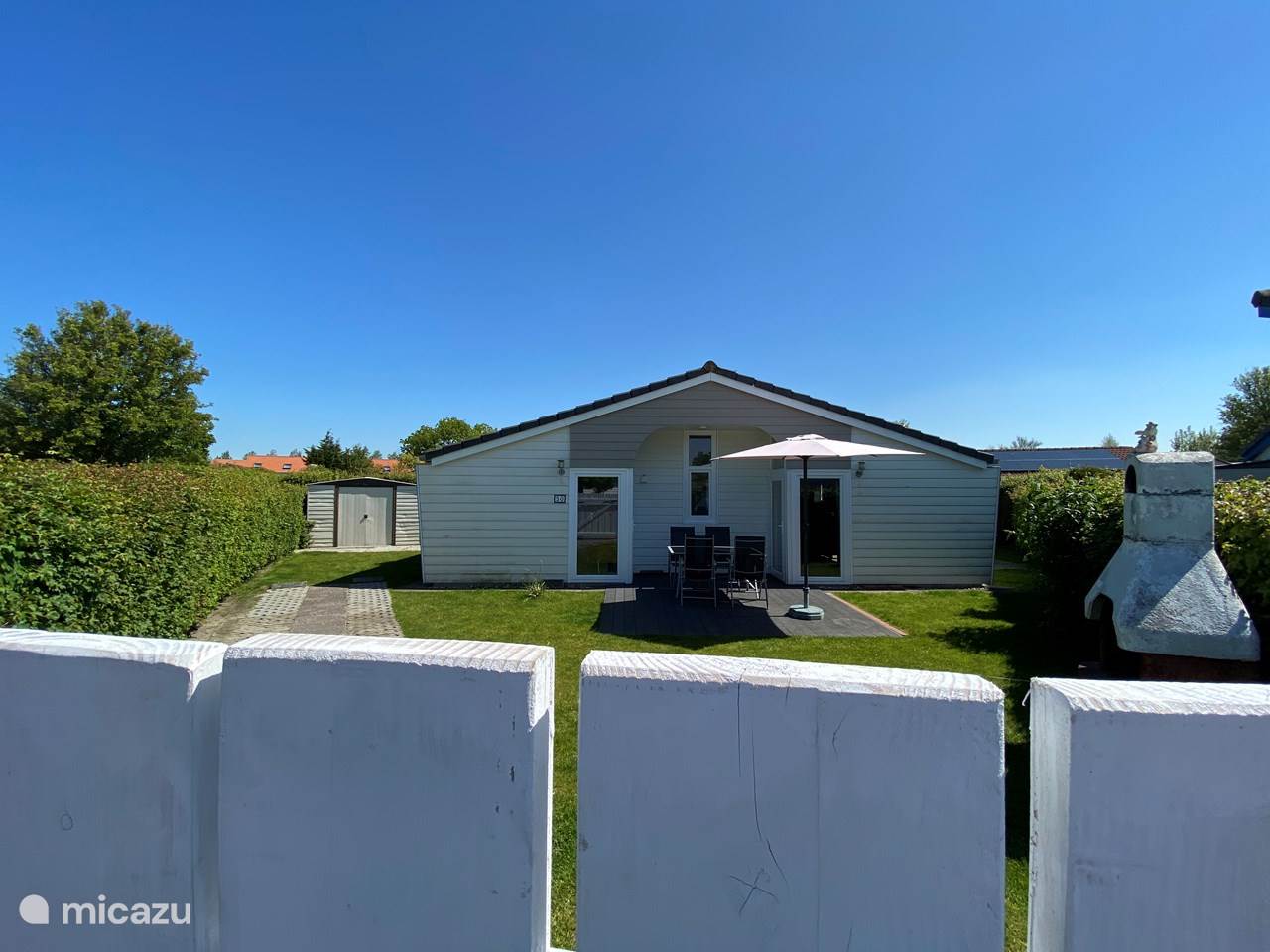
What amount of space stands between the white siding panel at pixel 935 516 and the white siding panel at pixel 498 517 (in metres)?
6.38

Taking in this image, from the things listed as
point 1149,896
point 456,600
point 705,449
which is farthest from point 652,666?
point 705,449

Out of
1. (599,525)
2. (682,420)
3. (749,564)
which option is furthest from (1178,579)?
(599,525)

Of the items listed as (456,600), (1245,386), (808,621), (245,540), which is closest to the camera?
(808,621)

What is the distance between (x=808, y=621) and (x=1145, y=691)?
8227 millimetres

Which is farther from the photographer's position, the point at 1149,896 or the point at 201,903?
the point at 201,903

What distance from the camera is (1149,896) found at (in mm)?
878

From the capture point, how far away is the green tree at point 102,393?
27.8m

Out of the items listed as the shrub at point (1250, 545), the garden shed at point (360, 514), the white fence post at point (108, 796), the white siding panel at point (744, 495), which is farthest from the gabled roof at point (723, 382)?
the white fence post at point (108, 796)

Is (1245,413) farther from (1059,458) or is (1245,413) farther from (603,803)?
(603,803)

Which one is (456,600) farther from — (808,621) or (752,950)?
(752,950)

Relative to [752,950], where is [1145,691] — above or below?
above

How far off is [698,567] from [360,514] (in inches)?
591

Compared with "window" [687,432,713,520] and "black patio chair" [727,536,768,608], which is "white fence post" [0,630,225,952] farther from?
"window" [687,432,713,520]

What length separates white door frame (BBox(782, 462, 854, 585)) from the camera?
12148 mm
